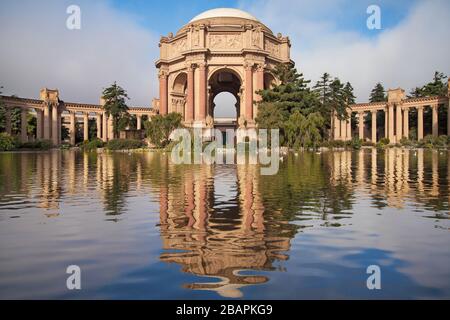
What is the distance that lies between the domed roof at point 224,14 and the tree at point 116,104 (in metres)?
17.1

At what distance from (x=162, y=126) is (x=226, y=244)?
132 ft

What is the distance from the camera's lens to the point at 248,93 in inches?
2132

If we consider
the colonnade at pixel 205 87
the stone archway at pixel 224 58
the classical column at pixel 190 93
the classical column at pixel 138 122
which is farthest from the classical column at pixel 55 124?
the classical column at pixel 190 93

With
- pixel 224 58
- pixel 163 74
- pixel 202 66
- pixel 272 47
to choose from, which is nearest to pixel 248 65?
pixel 224 58

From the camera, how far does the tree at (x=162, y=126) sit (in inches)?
1780

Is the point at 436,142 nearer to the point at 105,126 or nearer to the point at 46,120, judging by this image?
the point at 105,126

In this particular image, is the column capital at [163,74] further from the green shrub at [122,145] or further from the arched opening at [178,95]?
the green shrub at [122,145]

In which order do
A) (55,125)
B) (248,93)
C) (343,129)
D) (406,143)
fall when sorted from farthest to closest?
1. (343,129)
2. (55,125)
3. (406,143)
4. (248,93)

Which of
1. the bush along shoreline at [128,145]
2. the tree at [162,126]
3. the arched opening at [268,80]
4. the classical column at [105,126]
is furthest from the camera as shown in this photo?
the classical column at [105,126]

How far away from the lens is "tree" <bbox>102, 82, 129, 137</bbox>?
216ft

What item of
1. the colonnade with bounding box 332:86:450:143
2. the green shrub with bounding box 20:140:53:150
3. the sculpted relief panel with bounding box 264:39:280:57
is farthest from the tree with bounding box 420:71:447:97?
the green shrub with bounding box 20:140:53:150

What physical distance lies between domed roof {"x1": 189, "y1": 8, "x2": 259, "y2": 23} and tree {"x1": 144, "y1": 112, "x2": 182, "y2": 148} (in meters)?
19.6

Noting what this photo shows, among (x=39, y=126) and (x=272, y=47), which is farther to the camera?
(x=39, y=126)
